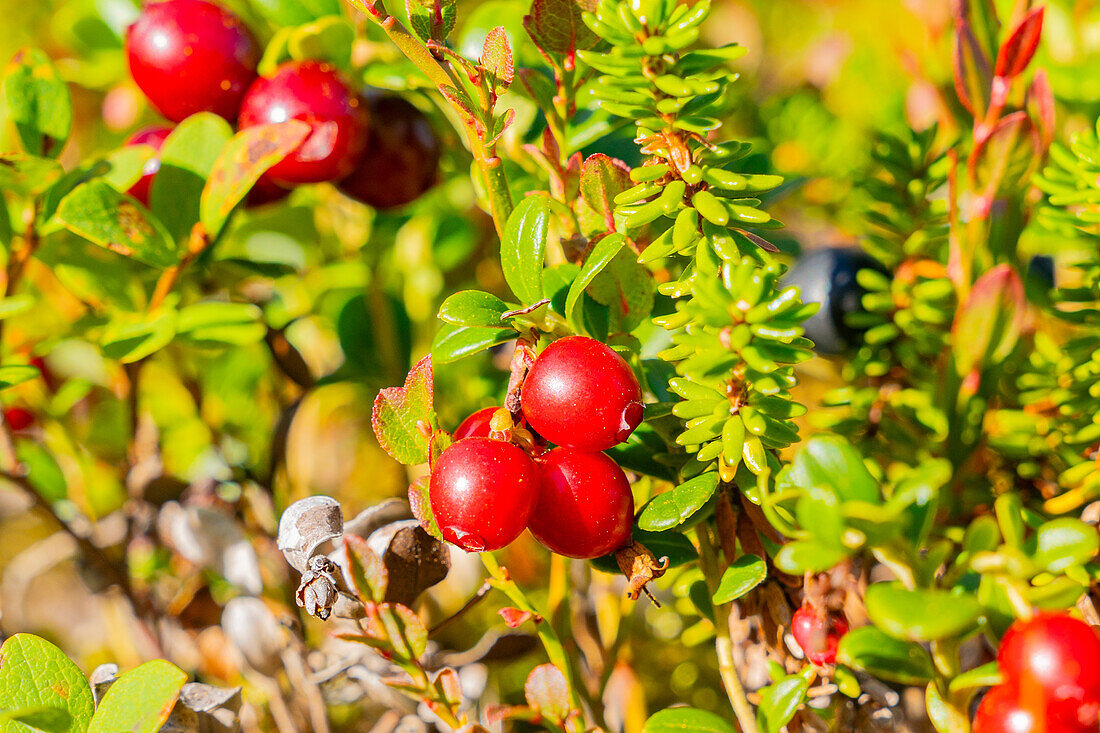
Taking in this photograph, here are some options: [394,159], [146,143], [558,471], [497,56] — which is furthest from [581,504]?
[146,143]

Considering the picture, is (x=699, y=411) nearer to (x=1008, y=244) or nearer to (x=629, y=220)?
(x=629, y=220)

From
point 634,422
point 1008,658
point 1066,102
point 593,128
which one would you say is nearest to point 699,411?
point 634,422

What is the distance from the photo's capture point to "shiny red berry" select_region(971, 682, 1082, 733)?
33cm

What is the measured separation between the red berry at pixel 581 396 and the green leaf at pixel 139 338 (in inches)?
12.4

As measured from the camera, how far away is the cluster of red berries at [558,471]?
0.42 meters

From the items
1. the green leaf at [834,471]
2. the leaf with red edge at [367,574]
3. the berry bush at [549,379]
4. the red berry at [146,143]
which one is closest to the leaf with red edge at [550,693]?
the berry bush at [549,379]

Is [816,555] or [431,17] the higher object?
[431,17]

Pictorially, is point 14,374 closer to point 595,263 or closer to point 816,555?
point 595,263

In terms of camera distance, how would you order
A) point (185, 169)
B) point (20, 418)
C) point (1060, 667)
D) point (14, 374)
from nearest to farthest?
1. point (1060, 667)
2. point (14, 374)
3. point (185, 169)
4. point (20, 418)

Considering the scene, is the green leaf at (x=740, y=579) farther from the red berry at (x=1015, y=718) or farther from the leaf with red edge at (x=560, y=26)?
the leaf with red edge at (x=560, y=26)

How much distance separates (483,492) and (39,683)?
29 centimetres

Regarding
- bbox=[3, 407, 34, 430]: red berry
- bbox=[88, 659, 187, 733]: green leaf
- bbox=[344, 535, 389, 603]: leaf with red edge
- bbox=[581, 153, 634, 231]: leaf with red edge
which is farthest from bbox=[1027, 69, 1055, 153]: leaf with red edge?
bbox=[3, 407, 34, 430]: red berry

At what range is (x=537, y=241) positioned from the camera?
1.54 feet

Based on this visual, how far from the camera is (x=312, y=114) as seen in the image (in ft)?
2.28
